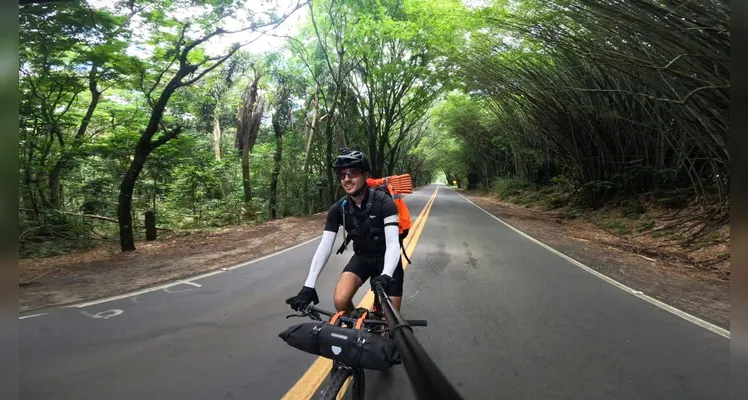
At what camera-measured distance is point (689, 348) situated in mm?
3168

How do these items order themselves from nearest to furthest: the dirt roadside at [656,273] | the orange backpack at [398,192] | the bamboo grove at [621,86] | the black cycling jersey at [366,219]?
the black cycling jersey at [366,219]
the orange backpack at [398,192]
the dirt roadside at [656,273]
the bamboo grove at [621,86]

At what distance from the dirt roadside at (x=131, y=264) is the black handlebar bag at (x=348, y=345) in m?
4.79

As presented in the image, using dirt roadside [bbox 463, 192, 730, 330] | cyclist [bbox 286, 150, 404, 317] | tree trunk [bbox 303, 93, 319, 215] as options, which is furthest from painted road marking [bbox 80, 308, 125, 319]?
tree trunk [bbox 303, 93, 319, 215]

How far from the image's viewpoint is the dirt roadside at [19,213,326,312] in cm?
512

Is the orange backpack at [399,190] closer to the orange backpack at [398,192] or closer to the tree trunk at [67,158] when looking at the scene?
the orange backpack at [398,192]

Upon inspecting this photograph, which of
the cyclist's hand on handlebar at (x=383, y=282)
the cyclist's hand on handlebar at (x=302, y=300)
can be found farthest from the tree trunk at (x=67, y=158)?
the cyclist's hand on handlebar at (x=383, y=282)

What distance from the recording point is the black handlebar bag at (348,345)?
148 cm

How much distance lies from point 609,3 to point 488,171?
40448 mm

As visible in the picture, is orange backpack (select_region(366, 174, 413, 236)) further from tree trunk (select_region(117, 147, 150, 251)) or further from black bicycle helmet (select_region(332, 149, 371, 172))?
tree trunk (select_region(117, 147, 150, 251))

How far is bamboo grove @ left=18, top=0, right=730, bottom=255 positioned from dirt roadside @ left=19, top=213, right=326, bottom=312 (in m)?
0.94

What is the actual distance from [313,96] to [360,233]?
17.6 m

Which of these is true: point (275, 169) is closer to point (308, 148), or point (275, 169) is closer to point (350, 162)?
point (308, 148)

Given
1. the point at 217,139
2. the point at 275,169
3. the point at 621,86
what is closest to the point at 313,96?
the point at 275,169

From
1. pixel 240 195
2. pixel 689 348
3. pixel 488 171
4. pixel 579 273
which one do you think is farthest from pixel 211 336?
pixel 488 171
